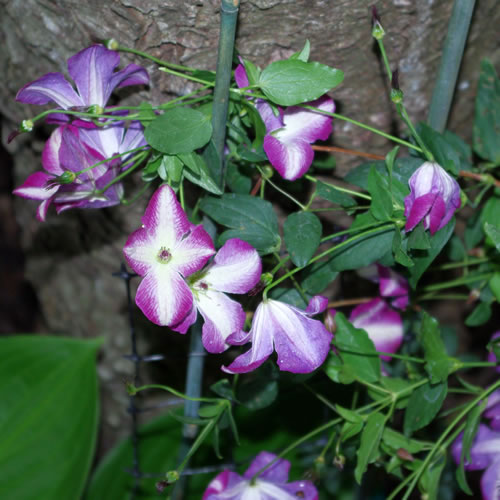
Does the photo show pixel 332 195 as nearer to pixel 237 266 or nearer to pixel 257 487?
pixel 237 266

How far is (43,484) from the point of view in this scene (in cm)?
108

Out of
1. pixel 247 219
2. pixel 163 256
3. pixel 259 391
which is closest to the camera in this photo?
pixel 163 256

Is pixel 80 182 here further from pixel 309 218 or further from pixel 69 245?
pixel 69 245

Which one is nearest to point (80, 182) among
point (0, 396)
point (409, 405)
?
point (409, 405)

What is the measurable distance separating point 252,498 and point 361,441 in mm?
155

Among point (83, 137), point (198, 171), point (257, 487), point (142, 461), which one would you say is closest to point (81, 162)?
point (83, 137)

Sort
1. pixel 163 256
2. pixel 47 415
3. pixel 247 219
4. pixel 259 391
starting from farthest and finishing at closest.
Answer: pixel 47 415 < pixel 259 391 < pixel 247 219 < pixel 163 256

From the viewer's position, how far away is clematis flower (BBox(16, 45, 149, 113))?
0.67m

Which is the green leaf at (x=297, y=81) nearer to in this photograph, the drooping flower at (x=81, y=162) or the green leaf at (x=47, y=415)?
the drooping flower at (x=81, y=162)

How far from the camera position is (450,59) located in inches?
29.8

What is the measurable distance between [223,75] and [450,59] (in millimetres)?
304

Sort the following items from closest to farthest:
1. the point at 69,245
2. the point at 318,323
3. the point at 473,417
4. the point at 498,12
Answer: the point at 318,323 < the point at 473,417 < the point at 498,12 < the point at 69,245

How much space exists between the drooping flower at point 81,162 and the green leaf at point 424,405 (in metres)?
A: 0.45

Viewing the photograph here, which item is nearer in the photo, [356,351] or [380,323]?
[356,351]
